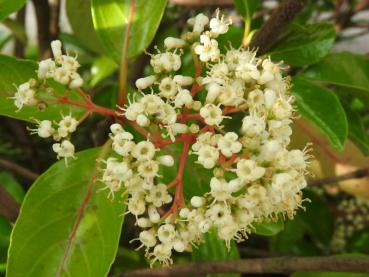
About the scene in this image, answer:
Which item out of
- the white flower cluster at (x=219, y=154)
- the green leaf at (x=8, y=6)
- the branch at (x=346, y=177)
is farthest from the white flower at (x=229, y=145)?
the branch at (x=346, y=177)

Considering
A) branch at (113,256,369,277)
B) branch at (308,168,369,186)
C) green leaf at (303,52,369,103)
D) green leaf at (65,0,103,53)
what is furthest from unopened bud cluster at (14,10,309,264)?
green leaf at (65,0,103,53)

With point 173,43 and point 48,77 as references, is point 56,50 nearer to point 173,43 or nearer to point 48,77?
point 48,77

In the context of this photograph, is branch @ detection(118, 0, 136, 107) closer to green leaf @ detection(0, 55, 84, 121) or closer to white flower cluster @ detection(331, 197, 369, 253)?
green leaf @ detection(0, 55, 84, 121)

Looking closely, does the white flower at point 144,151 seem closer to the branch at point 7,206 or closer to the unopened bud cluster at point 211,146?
the unopened bud cluster at point 211,146

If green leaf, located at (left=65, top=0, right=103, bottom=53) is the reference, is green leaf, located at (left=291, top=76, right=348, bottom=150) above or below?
above

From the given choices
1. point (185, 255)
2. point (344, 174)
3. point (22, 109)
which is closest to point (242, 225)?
point (22, 109)

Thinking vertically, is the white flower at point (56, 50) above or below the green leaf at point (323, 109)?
above
